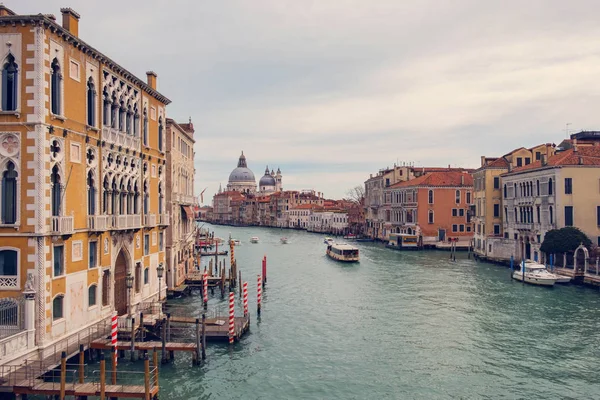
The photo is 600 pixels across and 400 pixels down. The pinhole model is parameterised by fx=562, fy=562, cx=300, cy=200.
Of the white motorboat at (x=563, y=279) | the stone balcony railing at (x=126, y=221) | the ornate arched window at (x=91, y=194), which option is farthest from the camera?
the white motorboat at (x=563, y=279)

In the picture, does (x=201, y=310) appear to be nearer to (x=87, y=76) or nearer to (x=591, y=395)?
(x=87, y=76)

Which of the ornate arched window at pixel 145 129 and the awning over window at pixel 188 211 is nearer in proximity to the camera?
the ornate arched window at pixel 145 129

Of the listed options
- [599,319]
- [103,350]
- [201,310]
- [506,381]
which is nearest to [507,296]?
[599,319]

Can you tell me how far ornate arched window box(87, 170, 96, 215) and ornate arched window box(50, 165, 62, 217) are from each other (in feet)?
5.74

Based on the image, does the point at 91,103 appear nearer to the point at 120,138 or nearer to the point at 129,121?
the point at 120,138

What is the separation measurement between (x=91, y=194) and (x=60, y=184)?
6.39 feet

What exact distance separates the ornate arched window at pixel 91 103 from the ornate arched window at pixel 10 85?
9.11 ft

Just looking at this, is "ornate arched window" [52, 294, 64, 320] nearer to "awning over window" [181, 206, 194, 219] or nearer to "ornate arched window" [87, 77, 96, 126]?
"ornate arched window" [87, 77, 96, 126]

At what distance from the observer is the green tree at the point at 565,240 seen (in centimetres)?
3139

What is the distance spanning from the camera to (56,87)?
14586 millimetres

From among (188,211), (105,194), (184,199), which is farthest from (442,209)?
(105,194)

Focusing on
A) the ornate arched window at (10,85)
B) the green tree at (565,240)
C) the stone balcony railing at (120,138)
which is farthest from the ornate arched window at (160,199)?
the green tree at (565,240)

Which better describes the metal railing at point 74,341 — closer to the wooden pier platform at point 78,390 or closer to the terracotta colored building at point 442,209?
the wooden pier platform at point 78,390

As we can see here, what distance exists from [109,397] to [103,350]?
4608 millimetres
